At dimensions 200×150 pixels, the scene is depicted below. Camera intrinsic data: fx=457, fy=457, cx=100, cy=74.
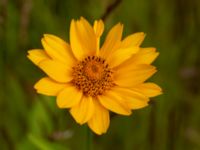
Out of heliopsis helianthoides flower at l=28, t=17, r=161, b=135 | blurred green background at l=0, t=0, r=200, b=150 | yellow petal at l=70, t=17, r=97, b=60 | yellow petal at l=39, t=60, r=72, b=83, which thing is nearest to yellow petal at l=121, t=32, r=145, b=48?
heliopsis helianthoides flower at l=28, t=17, r=161, b=135

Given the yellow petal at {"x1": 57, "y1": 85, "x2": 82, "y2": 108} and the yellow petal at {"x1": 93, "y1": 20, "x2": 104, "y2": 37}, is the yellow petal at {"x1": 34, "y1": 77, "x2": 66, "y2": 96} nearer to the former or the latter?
Answer: the yellow petal at {"x1": 57, "y1": 85, "x2": 82, "y2": 108}

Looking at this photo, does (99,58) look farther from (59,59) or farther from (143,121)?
(143,121)

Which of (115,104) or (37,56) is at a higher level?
(37,56)

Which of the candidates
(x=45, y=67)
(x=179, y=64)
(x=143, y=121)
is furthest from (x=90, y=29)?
(x=179, y=64)

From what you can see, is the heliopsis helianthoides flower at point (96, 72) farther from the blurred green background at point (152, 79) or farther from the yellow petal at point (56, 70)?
the blurred green background at point (152, 79)

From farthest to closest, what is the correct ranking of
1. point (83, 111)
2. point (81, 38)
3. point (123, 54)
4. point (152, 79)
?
point (152, 79), point (81, 38), point (123, 54), point (83, 111)

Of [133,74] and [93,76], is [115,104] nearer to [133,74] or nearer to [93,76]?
[133,74]

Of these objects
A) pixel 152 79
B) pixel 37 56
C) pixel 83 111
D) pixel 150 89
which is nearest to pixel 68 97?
pixel 83 111
